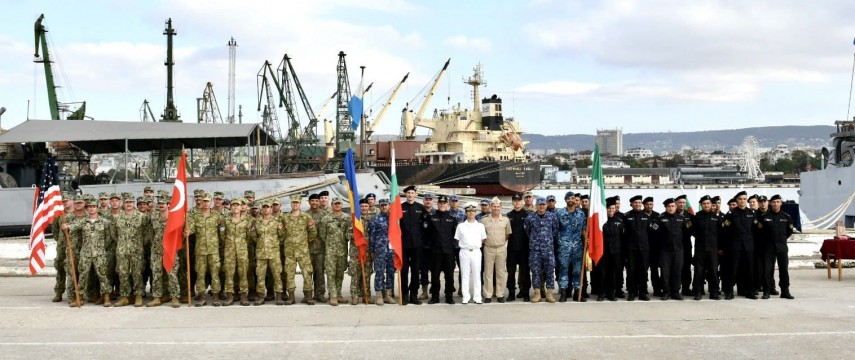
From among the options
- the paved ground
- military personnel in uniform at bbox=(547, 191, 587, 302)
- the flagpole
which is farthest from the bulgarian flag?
the flagpole

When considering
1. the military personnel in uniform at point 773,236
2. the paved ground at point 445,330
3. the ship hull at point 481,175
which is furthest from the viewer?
the ship hull at point 481,175

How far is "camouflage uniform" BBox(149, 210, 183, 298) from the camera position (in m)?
9.76

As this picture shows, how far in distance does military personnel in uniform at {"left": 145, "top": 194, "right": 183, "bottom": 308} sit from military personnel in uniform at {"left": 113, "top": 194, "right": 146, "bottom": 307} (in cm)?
Answer: 15

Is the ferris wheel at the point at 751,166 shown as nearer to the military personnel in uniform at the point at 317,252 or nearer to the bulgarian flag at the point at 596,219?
the bulgarian flag at the point at 596,219

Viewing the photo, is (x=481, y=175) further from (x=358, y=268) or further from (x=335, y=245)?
(x=335, y=245)

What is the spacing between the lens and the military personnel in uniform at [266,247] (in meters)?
9.79

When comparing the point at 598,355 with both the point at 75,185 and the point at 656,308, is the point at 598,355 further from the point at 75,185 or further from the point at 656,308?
the point at 75,185

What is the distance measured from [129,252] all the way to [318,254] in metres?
2.30

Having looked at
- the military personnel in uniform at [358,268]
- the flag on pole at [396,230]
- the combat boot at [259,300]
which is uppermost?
the flag on pole at [396,230]

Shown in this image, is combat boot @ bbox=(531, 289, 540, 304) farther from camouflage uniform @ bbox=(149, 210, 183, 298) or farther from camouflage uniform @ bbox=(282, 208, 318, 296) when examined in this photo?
camouflage uniform @ bbox=(149, 210, 183, 298)

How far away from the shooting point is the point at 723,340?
735 cm

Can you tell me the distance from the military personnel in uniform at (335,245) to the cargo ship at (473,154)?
39.8 meters

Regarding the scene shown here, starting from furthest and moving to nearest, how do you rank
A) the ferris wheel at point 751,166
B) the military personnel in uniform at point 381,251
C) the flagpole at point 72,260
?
the ferris wheel at point 751,166 → the military personnel in uniform at point 381,251 → the flagpole at point 72,260

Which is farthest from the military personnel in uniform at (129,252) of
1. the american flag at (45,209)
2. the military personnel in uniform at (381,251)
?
the military personnel in uniform at (381,251)
